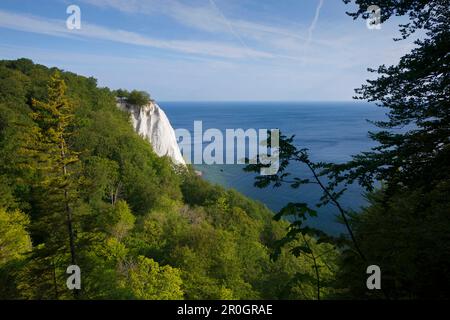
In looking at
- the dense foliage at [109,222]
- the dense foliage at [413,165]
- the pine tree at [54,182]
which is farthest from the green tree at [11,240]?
the dense foliage at [413,165]

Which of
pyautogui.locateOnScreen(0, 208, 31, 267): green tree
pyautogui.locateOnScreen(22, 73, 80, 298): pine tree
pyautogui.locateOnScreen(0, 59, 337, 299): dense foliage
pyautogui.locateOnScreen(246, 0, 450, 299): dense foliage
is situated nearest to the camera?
pyautogui.locateOnScreen(246, 0, 450, 299): dense foliage

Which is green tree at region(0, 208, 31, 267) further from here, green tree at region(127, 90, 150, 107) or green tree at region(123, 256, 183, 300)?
green tree at region(127, 90, 150, 107)

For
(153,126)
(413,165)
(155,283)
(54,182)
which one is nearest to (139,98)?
(153,126)

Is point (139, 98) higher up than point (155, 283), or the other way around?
point (139, 98)

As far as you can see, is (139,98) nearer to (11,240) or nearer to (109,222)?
(109,222)

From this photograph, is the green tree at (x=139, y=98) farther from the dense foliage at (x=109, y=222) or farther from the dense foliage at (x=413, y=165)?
the dense foliage at (x=413, y=165)

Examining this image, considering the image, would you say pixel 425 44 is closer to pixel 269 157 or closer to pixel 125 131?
pixel 269 157

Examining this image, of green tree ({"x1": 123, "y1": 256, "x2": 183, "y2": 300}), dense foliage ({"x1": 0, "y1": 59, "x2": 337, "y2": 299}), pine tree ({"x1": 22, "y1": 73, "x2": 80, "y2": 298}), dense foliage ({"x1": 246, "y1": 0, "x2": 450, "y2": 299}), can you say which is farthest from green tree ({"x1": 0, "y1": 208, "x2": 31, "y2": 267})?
dense foliage ({"x1": 246, "y1": 0, "x2": 450, "y2": 299})
